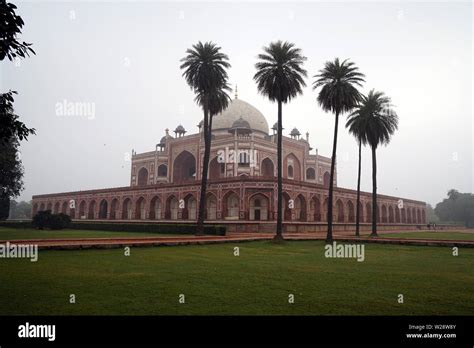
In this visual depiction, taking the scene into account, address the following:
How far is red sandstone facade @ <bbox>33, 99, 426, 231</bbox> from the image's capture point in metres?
40.6

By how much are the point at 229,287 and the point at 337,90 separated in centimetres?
2036

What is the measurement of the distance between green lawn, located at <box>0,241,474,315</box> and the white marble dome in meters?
45.9

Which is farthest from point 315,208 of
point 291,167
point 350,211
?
point 291,167

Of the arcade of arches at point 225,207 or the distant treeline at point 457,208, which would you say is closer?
the arcade of arches at point 225,207

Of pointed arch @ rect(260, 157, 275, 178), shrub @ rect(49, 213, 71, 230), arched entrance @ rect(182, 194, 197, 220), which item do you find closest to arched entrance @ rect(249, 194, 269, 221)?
arched entrance @ rect(182, 194, 197, 220)

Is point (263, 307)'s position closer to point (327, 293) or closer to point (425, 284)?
point (327, 293)

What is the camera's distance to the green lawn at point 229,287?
22.1 feet

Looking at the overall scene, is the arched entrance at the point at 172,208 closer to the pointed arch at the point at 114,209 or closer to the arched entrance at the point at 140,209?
the arched entrance at the point at 140,209

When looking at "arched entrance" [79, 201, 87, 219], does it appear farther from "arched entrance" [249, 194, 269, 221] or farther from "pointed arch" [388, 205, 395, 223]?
"pointed arch" [388, 205, 395, 223]

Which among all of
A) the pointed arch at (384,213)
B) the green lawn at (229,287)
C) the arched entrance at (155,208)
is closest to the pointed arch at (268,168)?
the arched entrance at (155,208)

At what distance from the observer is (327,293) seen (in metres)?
8.12

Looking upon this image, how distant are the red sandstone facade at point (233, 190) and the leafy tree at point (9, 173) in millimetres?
16254
